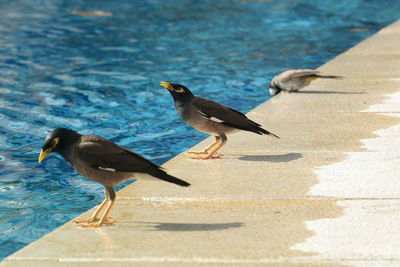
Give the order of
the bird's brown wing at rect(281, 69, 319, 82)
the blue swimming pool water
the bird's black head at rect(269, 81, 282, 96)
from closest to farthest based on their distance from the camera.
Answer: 1. the blue swimming pool water
2. the bird's brown wing at rect(281, 69, 319, 82)
3. the bird's black head at rect(269, 81, 282, 96)

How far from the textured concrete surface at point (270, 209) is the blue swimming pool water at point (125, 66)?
1326mm

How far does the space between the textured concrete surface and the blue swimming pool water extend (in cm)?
133

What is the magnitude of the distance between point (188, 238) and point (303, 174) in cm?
184

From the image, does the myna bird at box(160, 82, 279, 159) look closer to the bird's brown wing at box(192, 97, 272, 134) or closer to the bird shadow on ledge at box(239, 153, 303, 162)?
the bird's brown wing at box(192, 97, 272, 134)

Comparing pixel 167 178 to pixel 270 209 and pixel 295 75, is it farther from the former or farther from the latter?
pixel 295 75

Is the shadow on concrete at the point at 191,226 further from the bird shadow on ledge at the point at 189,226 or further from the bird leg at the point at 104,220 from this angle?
the bird leg at the point at 104,220

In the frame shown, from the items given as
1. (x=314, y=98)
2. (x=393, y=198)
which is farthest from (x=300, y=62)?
(x=393, y=198)

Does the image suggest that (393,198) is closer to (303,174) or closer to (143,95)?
(303,174)

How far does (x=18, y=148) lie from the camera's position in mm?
9953

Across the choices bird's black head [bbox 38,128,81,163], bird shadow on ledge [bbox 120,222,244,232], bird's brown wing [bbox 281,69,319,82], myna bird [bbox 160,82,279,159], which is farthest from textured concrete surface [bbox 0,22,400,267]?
bird's brown wing [bbox 281,69,319,82]

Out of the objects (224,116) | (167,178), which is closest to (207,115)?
(224,116)

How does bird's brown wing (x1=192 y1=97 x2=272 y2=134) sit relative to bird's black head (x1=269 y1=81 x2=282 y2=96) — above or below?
above

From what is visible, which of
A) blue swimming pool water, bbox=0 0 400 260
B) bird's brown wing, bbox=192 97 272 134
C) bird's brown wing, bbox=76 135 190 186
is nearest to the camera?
bird's brown wing, bbox=76 135 190 186

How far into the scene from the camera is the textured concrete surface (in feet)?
16.4
